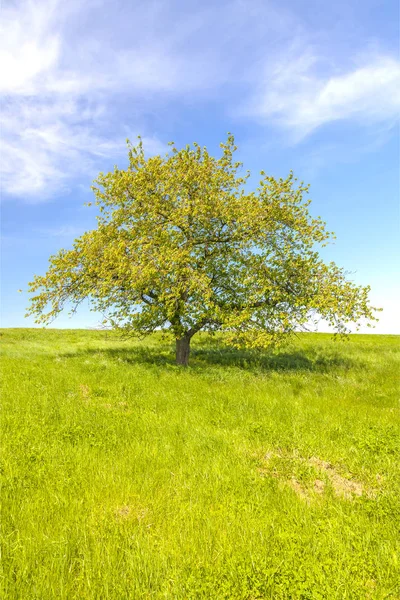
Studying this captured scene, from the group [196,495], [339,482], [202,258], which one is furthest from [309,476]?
[202,258]

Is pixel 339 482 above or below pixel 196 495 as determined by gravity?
below

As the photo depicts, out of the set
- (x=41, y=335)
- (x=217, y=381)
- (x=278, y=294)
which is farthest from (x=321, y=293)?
(x=41, y=335)

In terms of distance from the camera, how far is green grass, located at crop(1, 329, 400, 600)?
4.43 m

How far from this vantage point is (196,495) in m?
6.13

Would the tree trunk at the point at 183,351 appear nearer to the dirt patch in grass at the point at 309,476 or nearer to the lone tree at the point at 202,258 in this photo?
the lone tree at the point at 202,258

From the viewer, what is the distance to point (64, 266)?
68.5 feet

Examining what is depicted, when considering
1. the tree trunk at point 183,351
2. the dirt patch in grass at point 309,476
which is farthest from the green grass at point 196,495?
the tree trunk at point 183,351

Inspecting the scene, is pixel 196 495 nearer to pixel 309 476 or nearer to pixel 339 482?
pixel 309 476

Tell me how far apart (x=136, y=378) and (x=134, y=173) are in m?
12.1

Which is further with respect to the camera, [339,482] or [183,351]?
[183,351]

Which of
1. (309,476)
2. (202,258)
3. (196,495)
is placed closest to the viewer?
(196,495)

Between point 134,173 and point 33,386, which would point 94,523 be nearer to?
point 33,386

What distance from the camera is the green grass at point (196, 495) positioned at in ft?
14.5

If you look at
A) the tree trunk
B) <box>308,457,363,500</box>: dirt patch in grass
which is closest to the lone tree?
the tree trunk
